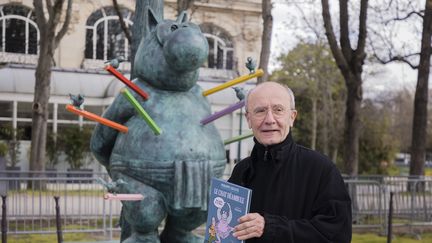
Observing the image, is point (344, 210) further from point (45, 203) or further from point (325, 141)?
point (325, 141)

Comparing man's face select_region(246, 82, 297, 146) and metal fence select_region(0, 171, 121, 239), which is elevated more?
man's face select_region(246, 82, 297, 146)

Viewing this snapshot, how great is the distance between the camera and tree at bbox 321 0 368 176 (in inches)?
485

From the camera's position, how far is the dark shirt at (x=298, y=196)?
7.04 ft

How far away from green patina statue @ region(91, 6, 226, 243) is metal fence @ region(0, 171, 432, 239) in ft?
19.6

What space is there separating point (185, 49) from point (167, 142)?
0.64 meters

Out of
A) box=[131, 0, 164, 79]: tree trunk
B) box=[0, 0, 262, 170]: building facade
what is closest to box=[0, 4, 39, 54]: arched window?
box=[0, 0, 262, 170]: building facade

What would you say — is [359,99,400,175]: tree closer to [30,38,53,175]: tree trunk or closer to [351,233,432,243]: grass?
[30,38,53,175]: tree trunk

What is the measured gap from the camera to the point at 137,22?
488 centimetres

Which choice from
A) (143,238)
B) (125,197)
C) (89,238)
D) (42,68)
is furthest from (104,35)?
(125,197)

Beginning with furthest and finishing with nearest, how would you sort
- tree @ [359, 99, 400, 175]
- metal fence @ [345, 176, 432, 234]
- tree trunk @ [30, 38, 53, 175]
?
1. tree @ [359, 99, 400, 175]
2. tree trunk @ [30, 38, 53, 175]
3. metal fence @ [345, 176, 432, 234]

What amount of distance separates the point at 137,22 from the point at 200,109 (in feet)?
3.16

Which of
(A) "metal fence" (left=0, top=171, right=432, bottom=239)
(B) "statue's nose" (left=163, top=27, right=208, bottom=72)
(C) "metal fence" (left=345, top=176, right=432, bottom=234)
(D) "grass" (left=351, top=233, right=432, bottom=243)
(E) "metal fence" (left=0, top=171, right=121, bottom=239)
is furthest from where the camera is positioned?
(C) "metal fence" (left=345, top=176, right=432, bottom=234)

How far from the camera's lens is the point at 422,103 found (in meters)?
14.5

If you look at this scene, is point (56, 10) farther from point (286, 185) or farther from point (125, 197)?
point (286, 185)
